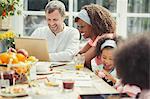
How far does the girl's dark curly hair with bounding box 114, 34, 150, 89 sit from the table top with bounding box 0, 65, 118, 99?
526mm

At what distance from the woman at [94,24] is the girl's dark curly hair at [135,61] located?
4.93ft

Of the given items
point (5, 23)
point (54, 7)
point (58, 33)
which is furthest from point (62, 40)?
point (5, 23)

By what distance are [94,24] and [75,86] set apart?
0.94 metres

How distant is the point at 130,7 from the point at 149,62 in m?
3.27

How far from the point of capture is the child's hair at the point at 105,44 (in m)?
2.26

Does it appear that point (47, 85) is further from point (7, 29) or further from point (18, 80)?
point (7, 29)

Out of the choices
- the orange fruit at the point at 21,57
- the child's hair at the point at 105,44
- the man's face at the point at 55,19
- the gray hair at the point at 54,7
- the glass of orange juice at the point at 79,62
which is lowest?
the glass of orange juice at the point at 79,62

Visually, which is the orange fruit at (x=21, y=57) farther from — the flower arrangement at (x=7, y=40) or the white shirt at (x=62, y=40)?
the flower arrangement at (x=7, y=40)

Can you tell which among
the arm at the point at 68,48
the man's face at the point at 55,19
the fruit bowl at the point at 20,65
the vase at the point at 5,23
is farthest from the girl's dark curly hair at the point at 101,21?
the vase at the point at 5,23

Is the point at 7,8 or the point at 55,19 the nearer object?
the point at 55,19

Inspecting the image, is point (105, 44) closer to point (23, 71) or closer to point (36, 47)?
point (36, 47)

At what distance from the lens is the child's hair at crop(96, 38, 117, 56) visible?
2.26m

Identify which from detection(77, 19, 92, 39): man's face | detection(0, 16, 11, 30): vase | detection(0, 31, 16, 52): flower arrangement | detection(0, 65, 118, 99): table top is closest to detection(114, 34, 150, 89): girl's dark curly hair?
detection(0, 65, 118, 99): table top

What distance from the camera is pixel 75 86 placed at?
1773 millimetres
